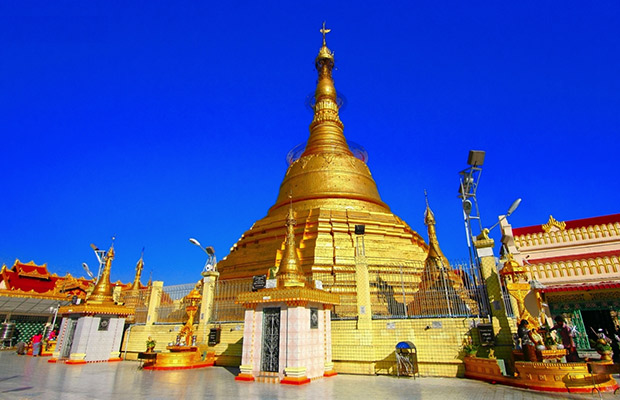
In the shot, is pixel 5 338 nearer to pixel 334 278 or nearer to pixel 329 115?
pixel 334 278

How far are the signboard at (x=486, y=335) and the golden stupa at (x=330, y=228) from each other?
478 cm

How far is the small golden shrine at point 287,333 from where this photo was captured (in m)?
10.3

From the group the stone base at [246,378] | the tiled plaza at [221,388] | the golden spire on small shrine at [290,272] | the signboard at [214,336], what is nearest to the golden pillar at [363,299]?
the tiled plaza at [221,388]

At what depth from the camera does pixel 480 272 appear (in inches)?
464

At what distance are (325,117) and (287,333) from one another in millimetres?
22598

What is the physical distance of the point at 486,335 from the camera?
10766 mm

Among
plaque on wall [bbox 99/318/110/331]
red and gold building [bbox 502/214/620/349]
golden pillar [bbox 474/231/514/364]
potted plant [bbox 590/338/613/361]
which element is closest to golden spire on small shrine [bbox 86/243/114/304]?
plaque on wall [bbox 99/318/110/331]

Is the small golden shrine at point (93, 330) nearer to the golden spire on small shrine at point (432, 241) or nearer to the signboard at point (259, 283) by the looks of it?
the signboard at point (259, 283)

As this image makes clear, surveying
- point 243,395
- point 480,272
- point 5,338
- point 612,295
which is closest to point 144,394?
point 243,395

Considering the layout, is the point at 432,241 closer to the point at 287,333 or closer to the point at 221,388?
the point at 287,333

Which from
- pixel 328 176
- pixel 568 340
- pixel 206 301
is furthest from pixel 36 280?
pixel 568 340

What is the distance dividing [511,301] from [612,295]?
8906 mm

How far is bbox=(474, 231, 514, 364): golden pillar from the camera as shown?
1051 centimetres

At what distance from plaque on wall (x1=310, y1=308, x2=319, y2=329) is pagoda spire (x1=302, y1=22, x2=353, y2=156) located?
1734cm
